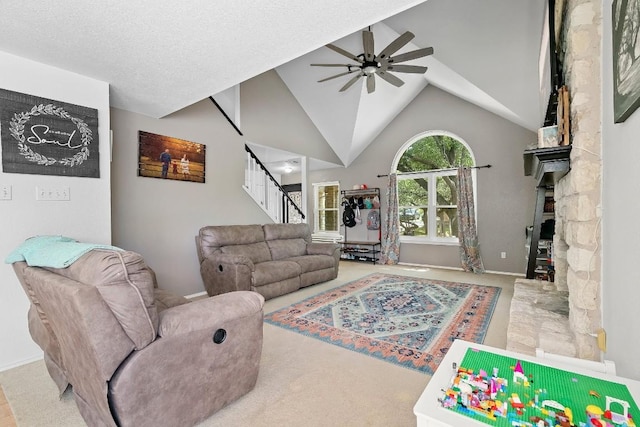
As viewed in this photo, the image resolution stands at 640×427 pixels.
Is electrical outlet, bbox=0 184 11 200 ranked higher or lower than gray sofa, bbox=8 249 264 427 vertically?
higher

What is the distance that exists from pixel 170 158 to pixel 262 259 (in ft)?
6.13

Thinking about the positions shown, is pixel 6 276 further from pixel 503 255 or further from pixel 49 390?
pixel 503 255

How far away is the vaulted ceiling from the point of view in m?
1.77

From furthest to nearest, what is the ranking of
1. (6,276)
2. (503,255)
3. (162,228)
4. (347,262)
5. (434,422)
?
(347,262) → (503,255) → (162,228) → (6,276) → (434,422)

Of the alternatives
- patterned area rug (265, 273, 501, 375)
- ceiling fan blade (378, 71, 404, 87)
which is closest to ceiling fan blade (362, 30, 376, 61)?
ceiling fan blade (378, 71, 404, 87)

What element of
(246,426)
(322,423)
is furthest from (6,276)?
(322,423)

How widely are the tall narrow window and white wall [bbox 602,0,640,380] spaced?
645 cm

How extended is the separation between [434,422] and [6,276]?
3136 millimetres

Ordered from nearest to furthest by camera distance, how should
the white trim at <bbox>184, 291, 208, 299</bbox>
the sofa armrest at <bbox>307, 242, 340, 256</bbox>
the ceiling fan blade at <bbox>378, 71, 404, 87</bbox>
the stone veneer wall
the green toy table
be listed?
the green toy table
the stone veneer wall
the ceiling fan blade at <bbox>378, 71, 404, 87</bbox>
the white trim at <bbox>184, 291, 208, 299</bbox>
the sofa armrest at <bbox>307, 242, 340, 256</bbox>

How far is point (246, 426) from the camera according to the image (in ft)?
5.14

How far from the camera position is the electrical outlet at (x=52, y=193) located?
2.40 metres

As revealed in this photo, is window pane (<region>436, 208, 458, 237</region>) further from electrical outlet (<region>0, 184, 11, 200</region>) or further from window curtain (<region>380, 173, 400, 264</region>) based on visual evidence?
electrical outlet (<region>0, 184, 11, 200</region>)

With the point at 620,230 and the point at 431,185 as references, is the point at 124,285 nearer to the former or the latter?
the point at 620,230

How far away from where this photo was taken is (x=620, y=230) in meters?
1.24
